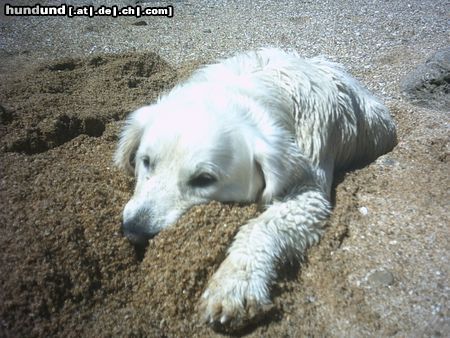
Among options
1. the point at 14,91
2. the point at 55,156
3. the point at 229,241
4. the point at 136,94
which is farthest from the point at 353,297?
the point at 14,91

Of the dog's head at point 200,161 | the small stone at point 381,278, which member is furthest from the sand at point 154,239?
the dog's head at point 200,161

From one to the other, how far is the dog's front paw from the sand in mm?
70

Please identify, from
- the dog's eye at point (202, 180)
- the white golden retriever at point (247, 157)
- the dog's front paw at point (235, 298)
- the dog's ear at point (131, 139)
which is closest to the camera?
the dog's front paw at point (235, 298)

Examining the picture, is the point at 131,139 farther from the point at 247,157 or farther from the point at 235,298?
the point at 235,298

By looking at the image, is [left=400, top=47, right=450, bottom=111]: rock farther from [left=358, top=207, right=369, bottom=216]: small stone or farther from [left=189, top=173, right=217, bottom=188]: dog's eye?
[left=189, top=173, right=217, bottom=188]: dog's eye

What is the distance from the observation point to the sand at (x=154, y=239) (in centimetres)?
237

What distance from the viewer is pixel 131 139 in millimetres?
3277

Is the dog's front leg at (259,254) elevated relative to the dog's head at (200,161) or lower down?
lower down

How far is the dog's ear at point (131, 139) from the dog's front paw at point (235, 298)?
1205 mm

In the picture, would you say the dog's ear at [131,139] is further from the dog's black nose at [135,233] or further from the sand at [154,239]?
the dog's black nose at [135,233]

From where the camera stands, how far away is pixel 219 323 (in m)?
2.36

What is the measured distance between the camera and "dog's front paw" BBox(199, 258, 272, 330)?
2.35 meters

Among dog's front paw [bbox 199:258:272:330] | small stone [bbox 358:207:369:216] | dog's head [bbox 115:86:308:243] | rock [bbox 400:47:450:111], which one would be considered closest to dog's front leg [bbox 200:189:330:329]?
dog's front paw [bbox 199:258:272:330]

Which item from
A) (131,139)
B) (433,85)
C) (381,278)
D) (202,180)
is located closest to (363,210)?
(381,278)
